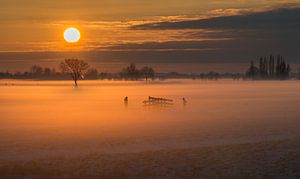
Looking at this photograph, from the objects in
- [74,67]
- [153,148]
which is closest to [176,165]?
[153,148]

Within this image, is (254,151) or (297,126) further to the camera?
(297,126)

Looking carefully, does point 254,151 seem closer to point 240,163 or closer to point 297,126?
point 240,163

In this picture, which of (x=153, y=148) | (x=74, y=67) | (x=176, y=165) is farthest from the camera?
(x=74, y=67)

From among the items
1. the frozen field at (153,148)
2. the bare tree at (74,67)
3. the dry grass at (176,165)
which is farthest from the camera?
the bare tree at (74,67)

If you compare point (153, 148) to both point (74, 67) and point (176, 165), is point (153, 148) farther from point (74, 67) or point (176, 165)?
point (74, 67)

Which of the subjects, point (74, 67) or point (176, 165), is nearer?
point (176, 165)

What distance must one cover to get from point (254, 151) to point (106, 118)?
52.9 feet

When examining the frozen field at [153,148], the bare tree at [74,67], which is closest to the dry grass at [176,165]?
the frozen field at [153,148]

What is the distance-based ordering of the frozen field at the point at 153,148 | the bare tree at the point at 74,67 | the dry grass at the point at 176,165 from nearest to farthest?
the dry grass at the point at 176,165, the frozen field at the point at 153,148, the bare tree at the point at 74,67

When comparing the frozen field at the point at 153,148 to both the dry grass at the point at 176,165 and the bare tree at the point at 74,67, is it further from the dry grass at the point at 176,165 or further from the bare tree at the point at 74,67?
the bare tree at the point at 74,67

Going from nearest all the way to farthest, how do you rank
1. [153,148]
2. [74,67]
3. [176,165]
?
[176,165] → [153,148] → [74,67]

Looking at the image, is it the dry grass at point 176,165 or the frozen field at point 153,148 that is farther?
the frozen field at point 153,148

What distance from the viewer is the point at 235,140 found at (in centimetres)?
2153

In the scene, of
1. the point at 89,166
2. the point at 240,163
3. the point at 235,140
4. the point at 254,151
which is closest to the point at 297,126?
the point at 235,140
